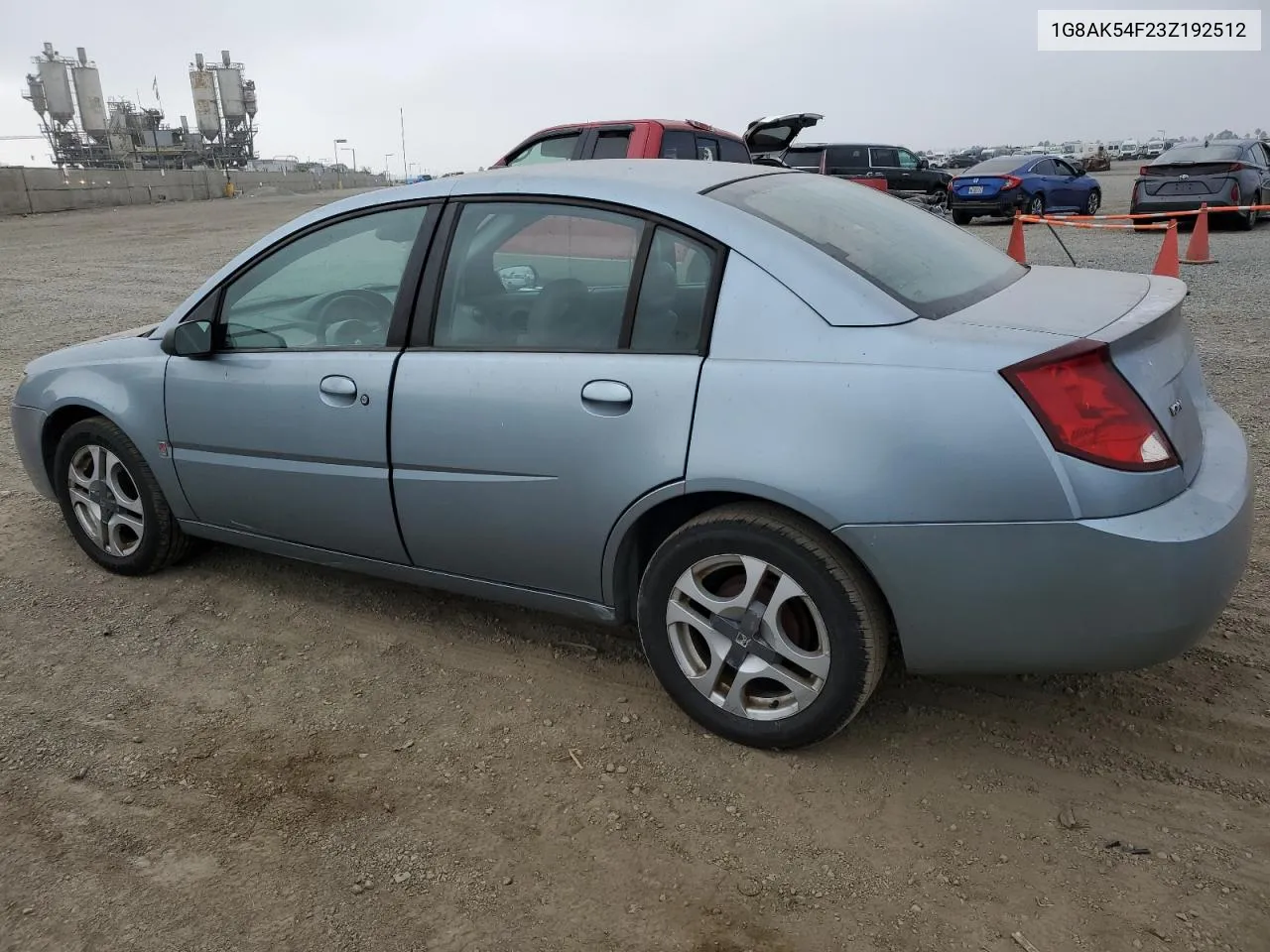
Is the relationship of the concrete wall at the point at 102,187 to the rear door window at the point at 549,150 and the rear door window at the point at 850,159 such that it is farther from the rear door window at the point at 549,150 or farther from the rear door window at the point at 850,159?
the rear door window at the point at 549,150

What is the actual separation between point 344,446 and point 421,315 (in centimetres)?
51

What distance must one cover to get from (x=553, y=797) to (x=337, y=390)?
1504 mm

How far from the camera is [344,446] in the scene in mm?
3238

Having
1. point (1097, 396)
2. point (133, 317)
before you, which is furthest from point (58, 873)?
point (133, 317)

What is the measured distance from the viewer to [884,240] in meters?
2.95

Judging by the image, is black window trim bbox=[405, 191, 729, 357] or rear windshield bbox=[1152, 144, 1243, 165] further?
rear windshield bbox=[1152, 144, 1243, 165]

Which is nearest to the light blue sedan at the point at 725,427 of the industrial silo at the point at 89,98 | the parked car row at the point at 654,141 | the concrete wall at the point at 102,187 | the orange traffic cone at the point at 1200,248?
the parked car row at the point at 654,141

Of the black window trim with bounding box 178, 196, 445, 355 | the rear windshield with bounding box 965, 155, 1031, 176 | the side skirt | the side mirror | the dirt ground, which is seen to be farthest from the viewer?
A: the rear windshield with bounding box 965, 155, 1031, 176

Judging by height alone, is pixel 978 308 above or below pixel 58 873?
above

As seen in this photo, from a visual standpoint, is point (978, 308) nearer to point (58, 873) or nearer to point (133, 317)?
point (58, 873)

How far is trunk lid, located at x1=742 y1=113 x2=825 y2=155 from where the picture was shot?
12.9 meters

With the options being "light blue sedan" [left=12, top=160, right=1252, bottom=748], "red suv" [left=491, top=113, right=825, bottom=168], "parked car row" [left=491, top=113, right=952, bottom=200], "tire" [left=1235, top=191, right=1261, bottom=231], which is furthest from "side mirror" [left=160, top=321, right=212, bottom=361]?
"tire" [left=1235, top=191, right=1261, bottom=231]

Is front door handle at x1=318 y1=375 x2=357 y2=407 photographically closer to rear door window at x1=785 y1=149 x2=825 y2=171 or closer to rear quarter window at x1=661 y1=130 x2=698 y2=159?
rear quarter window at x1=661 y1=130 x2=698 y2=159

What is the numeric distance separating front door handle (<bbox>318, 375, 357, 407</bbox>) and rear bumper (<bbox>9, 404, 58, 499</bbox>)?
1.69 m
